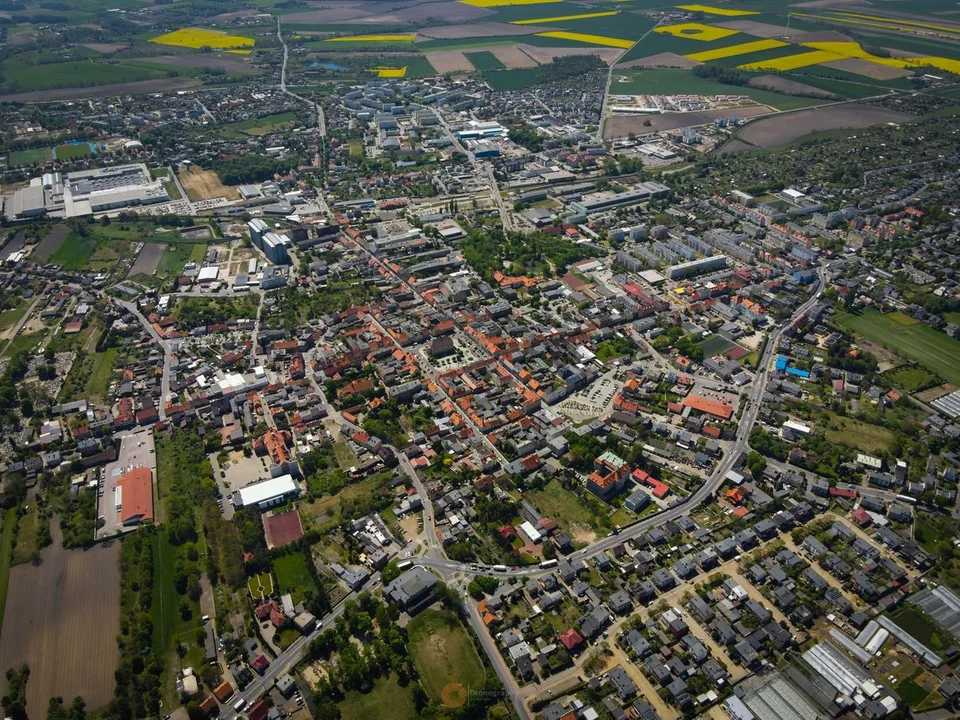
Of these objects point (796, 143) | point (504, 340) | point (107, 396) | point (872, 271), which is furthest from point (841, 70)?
point (107, 396)

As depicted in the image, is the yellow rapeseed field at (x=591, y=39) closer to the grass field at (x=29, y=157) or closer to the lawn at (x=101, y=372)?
the grass field at (x=29, y=157)

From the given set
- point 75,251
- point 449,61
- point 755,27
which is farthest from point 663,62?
point 75,251

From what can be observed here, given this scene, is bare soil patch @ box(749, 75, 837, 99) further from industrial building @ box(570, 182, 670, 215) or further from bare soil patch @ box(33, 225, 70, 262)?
bare soil patch @ box(33, 225, 70, 262)

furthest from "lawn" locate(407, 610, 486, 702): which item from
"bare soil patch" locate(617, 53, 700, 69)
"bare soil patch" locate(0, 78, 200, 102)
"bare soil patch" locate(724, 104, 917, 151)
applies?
"bare soil patch" locate(617, 53, 700, 69)

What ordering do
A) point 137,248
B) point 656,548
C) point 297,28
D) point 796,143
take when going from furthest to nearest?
point 297,28
point 796,143
point 137,248
point 656,548

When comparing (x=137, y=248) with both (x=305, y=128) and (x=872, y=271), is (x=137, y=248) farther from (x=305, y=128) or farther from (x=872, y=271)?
(x=872, y=271)

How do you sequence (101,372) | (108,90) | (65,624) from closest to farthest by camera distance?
(65,624) < (101,372) < (108,90)

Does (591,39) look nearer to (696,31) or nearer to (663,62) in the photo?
(696,31)
